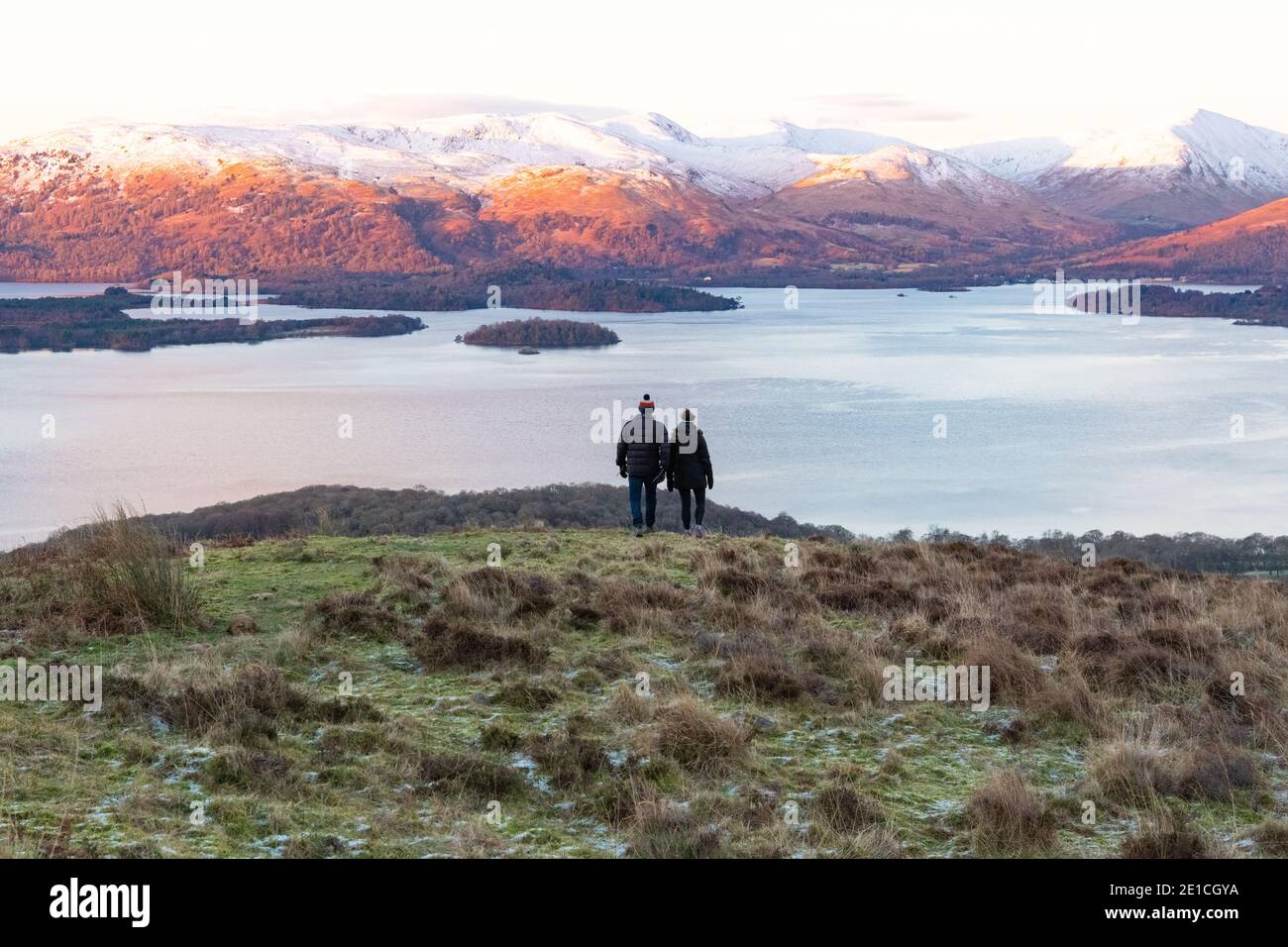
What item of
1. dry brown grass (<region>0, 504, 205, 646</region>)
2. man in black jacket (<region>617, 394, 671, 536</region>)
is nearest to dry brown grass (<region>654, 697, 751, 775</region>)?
dry brown grass (<region>0, 504, 205, 646</region>)

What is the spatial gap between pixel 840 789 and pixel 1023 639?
376 cm

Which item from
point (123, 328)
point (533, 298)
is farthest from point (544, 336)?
point (533, 298)

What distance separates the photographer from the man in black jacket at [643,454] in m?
14.7

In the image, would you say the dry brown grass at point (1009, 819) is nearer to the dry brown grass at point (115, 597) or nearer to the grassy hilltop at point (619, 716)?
the grassy hilltop at point (619, 716)

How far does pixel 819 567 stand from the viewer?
12.1 metres

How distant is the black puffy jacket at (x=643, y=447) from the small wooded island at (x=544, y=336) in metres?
99.9

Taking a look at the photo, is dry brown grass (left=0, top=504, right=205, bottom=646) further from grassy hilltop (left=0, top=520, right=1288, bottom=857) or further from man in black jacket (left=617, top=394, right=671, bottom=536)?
man in black jacket (left=617, top=394, right=671, bottom=536)

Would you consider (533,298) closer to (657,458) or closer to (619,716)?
(657,458)

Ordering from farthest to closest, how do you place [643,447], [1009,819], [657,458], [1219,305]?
[1219,305], [657,458], [643,447], [1009,819]

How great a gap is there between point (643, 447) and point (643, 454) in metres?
0.09

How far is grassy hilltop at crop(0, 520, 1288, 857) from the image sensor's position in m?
5.38

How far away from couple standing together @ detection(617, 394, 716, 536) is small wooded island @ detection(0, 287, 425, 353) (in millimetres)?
113671

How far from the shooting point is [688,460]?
50.0 feet

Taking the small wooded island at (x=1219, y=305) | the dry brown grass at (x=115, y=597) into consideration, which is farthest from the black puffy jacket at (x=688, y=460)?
the small wooded island at (x=1219, y=305)
